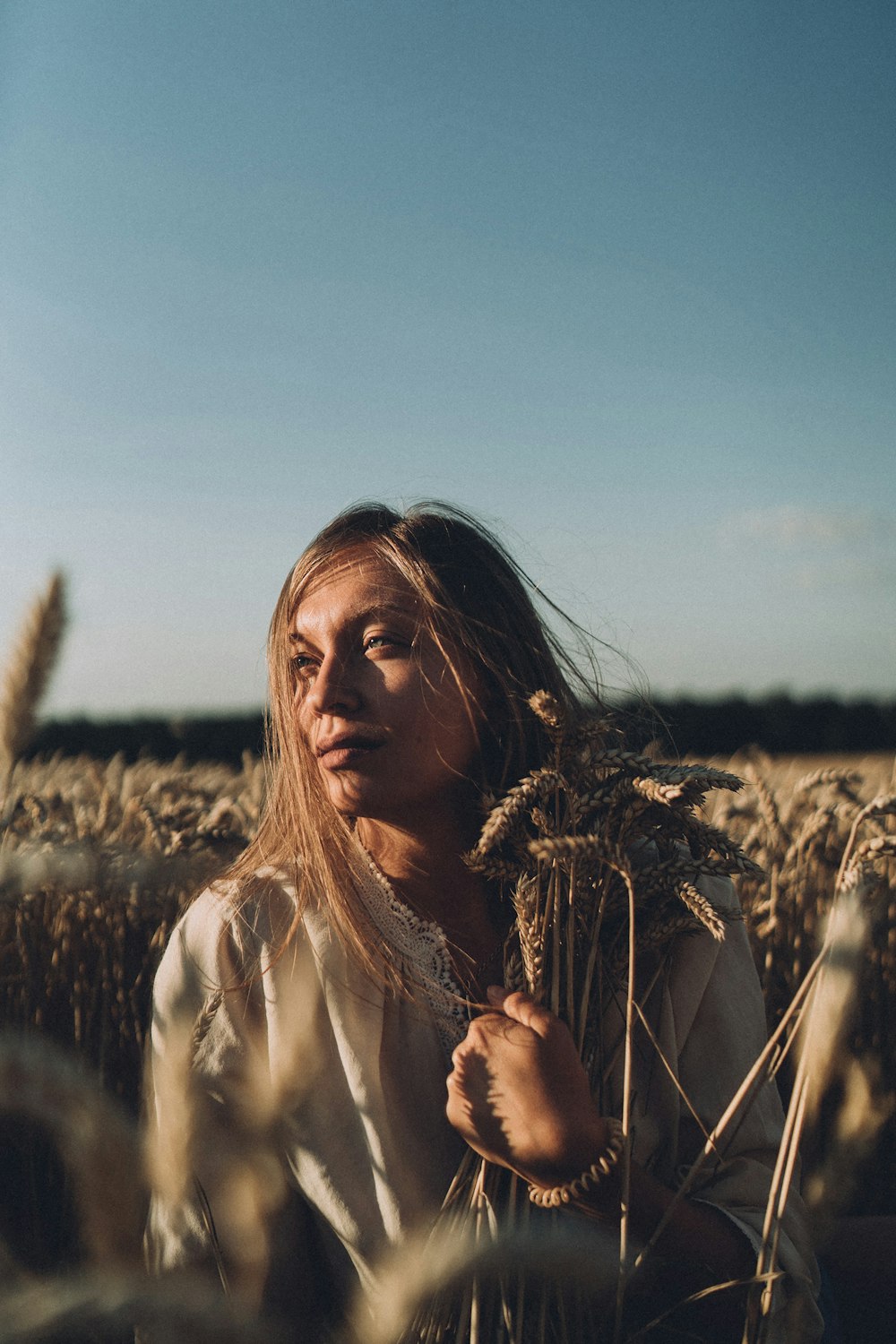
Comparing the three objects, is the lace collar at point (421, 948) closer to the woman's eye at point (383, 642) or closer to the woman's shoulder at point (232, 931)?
the woman's shoulder at point (232, 931)

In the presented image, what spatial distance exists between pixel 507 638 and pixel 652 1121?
2.39 feet

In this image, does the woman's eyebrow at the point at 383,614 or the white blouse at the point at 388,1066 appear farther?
→ the woman's eyebrow at the point at 383,614

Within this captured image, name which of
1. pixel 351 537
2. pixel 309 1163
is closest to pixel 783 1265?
pixel 309 1163

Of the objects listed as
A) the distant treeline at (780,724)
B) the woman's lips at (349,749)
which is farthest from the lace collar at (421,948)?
the distant treeline at (780,724)

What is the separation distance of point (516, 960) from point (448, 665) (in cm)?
43

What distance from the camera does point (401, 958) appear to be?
140 centimetres

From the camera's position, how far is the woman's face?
1.32 meters

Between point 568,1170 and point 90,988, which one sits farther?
A: point 90,988

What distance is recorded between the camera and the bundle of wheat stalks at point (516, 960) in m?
0.37

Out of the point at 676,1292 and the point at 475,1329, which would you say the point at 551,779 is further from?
the point at 676,1292

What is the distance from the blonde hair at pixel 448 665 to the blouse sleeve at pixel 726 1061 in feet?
1.26

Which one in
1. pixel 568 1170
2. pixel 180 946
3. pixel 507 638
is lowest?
pixel 568 1170

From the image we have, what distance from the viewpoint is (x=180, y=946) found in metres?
1.38

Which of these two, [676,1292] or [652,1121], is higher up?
[652,1121]
